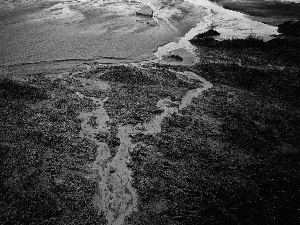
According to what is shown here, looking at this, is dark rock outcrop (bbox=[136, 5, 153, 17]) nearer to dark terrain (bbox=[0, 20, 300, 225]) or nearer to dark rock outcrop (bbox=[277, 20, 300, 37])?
dark terrain (bbox=[0, 20, 300, 225])

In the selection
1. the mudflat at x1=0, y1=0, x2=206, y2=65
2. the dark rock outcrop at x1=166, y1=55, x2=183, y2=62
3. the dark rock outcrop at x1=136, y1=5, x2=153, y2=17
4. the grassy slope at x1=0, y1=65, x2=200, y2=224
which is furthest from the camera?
the dark rock outcrop at x1=136, y1=5, x2=153, y2=17

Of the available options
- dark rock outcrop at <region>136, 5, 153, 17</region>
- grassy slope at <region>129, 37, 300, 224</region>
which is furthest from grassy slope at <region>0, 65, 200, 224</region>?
dark rock outcrop at <region>136, 5, 153, 17</region>

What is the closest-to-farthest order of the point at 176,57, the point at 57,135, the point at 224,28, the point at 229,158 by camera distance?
the point at 229,158 < the point at 57,135 < the point at 176,57 < the point at 224,28

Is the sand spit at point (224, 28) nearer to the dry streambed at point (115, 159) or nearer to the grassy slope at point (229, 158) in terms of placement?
the grassy slope at point (229, 158)

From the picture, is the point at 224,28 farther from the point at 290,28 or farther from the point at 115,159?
the point at 115,159

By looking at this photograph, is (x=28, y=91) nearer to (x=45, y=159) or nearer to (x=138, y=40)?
(x=45, y=159)

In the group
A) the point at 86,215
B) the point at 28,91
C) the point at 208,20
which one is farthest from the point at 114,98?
the point at 208,20

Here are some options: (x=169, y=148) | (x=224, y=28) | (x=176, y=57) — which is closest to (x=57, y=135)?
(x=169, y=148)
